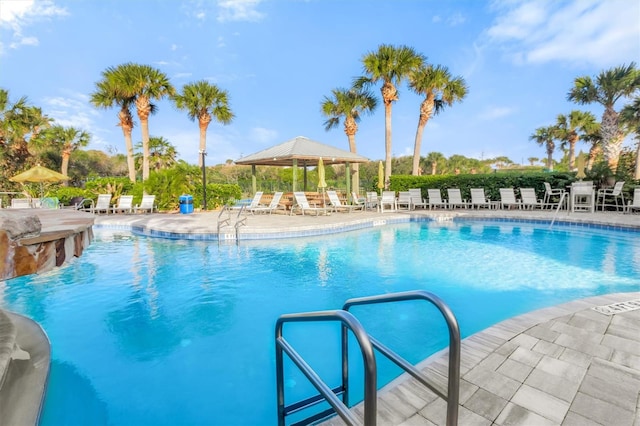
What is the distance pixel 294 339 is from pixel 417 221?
Answer: 10277 mm

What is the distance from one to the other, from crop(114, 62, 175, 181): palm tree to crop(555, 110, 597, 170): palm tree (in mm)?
31577

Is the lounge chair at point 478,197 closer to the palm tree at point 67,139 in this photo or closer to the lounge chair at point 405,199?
the lounge chair at point 405,199

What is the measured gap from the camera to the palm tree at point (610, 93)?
15891 mm

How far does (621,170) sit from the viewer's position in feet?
45.5

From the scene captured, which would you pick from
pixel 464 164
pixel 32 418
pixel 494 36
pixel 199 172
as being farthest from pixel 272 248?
pixel 464 164

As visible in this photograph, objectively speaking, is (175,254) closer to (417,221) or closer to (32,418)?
(32,418)

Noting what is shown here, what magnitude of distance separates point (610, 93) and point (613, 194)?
24.7ft

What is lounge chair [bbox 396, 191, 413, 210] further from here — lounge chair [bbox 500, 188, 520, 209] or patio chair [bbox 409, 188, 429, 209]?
lounge chair [bbox 500, 188, 520, 209]

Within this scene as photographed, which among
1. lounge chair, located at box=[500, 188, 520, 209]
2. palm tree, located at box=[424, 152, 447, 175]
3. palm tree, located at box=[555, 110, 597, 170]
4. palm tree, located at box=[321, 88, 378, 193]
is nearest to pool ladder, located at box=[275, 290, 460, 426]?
lounge chair, located at box=[500, 188, 520, 209]

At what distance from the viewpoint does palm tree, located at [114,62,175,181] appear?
17984 millimetres

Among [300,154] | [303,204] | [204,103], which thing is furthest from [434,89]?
[204,103]

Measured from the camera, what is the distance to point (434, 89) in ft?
60.8

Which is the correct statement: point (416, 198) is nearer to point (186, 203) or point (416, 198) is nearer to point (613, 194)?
point (613, 194)

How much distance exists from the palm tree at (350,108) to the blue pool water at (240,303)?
47.3 feet
